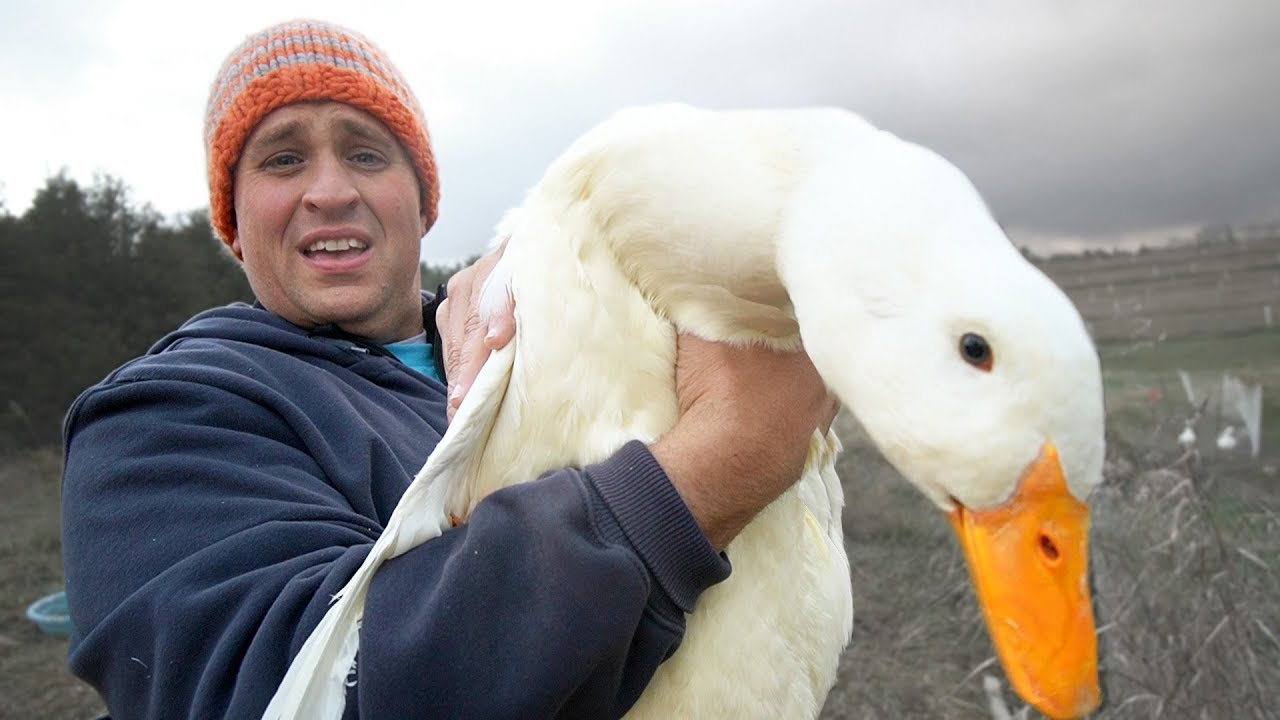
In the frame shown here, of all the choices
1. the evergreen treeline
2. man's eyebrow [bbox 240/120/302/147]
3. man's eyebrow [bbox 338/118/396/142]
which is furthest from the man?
the evergreen treeline

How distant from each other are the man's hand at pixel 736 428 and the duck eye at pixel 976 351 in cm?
39

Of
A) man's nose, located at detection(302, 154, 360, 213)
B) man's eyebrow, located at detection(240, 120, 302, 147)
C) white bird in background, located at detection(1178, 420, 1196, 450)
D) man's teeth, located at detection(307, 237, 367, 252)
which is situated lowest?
white bird in background, located at detection(1178, 420, 1196, 450)

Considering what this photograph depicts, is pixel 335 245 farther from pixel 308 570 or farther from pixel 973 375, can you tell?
pixel 973 375

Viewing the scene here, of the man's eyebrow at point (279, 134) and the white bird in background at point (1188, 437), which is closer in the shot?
the man's eyebrow at point (279, 134)

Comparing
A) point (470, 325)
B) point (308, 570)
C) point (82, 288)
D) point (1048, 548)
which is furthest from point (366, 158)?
point (82, 288)

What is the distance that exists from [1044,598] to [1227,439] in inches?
153

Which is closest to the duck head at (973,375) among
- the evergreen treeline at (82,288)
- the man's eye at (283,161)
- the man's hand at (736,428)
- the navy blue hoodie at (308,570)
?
the man's hand at (736,428)

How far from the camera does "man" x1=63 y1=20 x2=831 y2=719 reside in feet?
3.35

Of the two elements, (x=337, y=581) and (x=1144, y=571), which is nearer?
(x=337, y=581)

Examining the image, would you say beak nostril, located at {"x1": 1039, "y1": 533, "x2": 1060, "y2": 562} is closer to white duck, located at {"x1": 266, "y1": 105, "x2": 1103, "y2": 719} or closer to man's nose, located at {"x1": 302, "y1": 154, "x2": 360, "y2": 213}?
white duck, located at {"x1": 266, "y1": 105, "x2": 1103, "y2": 719}

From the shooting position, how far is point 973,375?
0.90m

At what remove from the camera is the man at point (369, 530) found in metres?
1.02

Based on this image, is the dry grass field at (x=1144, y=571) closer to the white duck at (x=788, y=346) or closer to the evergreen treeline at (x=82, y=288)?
the white duck at (x=788, y=346)

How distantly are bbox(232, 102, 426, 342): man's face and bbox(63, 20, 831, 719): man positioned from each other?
0.54 feet
